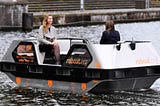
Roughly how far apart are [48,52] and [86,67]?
2.03 meters

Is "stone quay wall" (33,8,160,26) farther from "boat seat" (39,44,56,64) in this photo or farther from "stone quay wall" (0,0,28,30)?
"boat seat" (39,44,56,64)

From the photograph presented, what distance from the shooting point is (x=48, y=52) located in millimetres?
18578

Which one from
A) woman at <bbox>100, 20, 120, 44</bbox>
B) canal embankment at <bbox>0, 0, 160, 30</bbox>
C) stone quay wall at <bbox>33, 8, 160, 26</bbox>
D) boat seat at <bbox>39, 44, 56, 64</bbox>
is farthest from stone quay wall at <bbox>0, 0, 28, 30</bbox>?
woman at <bbox>100, 20, 120, 44</bbox>

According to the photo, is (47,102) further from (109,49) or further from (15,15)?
(15,15)

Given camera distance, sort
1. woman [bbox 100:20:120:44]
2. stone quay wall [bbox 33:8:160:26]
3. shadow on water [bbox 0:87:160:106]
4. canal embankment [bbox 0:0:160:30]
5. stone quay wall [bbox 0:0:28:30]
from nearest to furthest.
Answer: shadow on water [bbox 0:87:160:106]
woman [bbox 100:20:120:44]
stone quay wall [bbox 0:0:28:30]
canal embankment [bbox 0:0:160:30]
stone quay wall [bbox 33:8:160:26]

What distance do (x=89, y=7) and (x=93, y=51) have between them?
48.3m

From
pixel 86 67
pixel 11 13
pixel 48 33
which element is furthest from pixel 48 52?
pixel 11 13

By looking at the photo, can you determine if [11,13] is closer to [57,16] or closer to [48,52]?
[57,16]

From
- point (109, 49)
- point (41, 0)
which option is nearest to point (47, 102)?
point (109, 49)

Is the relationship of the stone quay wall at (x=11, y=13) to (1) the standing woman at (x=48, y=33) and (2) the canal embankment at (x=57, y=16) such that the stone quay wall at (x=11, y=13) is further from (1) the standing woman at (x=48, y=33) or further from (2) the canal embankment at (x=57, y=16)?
(1) the standing woman at (x=48, y=33)

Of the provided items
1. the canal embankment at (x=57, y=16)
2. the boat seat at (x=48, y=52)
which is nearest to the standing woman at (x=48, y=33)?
the boat seat at (x=48, y=52)

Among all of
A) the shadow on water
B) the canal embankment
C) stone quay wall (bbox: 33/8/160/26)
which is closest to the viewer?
the shadow on water

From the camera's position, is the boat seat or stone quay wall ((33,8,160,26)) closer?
the boat seat

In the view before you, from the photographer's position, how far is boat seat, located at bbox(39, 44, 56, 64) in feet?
60.3
